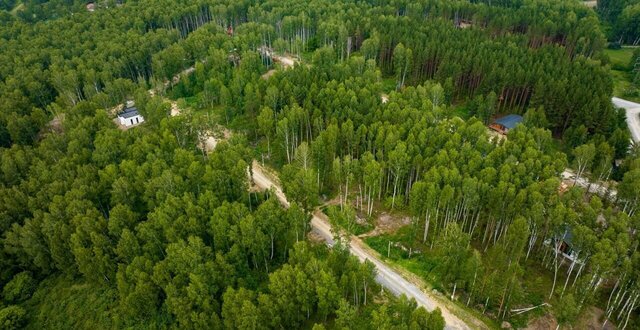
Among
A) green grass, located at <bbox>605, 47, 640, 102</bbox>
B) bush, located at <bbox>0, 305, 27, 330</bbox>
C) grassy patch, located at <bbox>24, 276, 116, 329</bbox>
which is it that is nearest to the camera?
bush, located at <bbox>0, 305, 27, 330</bbox>

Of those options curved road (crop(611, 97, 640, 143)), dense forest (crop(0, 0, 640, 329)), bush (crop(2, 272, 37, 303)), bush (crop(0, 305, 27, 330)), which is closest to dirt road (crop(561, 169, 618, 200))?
dense forest (crop(0, 0, 640, 329))

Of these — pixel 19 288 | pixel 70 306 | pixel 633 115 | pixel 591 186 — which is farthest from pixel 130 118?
pixel 633 115

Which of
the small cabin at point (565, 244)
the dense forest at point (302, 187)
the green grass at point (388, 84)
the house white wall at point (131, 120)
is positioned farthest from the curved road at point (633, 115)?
the house white wall at point (131, 120)

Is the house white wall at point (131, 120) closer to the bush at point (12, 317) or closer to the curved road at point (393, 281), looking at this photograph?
the curved road at point (393, 281)

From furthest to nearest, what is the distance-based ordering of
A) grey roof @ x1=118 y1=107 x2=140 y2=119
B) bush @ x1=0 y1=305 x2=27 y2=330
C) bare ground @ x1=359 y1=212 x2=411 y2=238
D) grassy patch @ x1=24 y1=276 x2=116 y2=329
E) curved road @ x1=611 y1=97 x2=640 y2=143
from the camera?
grey roof @ x1=118 y1=107 x2=140 y2=119 → curved road @ x1=611 y1=97 x2=640 y2=143 → bare ground @ x1=359 y1=212 x2=411 y2=238 → grassy patch @ x1=24 y1=276 x2=116 y2=329 → bush @ x1=0 y1=305 x2=27 y2=330

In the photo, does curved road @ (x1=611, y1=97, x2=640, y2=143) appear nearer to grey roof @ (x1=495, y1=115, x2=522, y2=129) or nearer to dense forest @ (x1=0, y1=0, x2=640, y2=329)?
dense forest @ (x1=0, y1=0, x2=640, y2=329)

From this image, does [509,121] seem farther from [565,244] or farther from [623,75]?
[623,75]

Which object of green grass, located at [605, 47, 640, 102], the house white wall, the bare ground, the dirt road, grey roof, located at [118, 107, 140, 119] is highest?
green grass, located at [605, 47, 640, 102]
